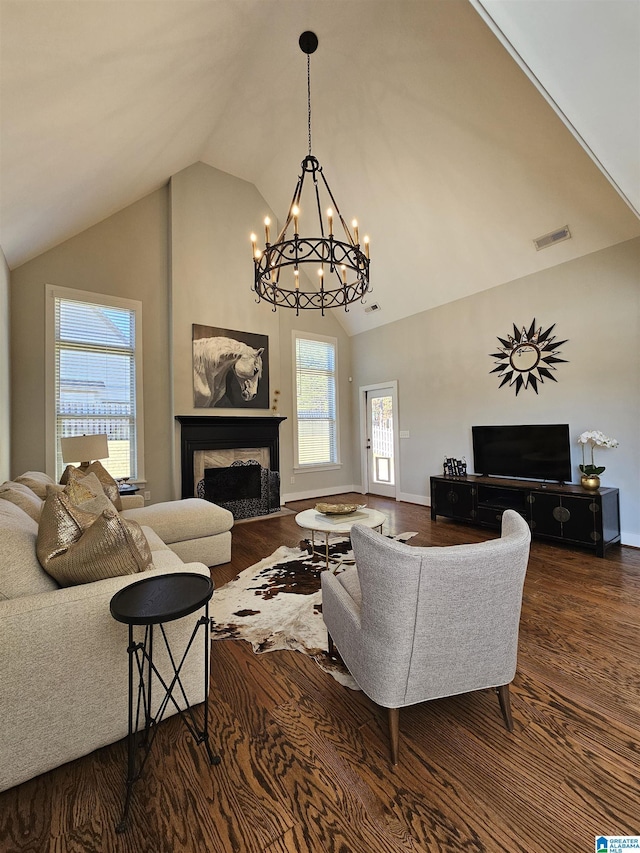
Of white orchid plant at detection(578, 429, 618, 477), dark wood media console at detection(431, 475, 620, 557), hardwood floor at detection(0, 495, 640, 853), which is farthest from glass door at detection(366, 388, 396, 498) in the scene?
hardwood floor at detection(0, 495, 640, 853)

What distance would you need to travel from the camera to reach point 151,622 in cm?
122

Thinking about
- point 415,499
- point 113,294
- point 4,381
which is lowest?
point 415,499

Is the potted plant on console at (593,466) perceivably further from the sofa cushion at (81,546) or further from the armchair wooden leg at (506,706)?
the sofa cushion at (81,546)

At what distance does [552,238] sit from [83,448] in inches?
215

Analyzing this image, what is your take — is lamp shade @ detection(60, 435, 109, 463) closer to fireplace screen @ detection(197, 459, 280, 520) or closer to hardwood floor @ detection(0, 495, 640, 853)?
fireplace screen @ detection(197, 459, 280, 520)

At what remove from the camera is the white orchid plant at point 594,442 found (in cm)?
386

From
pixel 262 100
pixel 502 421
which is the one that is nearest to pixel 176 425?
pixel 262 100

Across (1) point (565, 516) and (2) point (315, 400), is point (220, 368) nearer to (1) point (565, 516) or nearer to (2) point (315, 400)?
Result: (2) point (315, 400)

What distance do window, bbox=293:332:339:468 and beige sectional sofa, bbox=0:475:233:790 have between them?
203 inches

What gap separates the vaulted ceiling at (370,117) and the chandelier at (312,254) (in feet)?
1.21

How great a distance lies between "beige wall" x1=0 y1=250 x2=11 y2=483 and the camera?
3.41 m

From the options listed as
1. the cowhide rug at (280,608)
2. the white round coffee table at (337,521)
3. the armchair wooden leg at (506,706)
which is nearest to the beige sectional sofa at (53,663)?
the cowhide rug at (280,608)

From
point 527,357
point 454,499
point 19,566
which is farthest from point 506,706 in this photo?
point 527,357

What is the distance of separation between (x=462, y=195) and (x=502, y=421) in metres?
2.77
